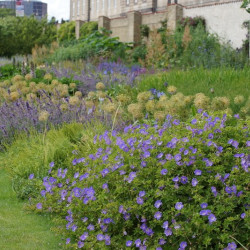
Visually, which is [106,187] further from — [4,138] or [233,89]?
[233,89]

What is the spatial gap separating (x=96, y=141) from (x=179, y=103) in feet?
3.58

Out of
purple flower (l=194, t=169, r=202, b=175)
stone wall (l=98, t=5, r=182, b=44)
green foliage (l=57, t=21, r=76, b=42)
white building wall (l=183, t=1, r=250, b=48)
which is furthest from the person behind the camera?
green foliage (l=57, t=21, r=76, b=42)

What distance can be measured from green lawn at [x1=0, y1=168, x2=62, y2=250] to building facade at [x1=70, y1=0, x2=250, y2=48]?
12192mm

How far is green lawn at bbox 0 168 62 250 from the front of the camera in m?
3.55

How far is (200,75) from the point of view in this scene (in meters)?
7.75

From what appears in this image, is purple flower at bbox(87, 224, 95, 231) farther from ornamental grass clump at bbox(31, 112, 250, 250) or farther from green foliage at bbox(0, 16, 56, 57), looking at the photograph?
green foliage at bbox(0, 16, 56, 57)

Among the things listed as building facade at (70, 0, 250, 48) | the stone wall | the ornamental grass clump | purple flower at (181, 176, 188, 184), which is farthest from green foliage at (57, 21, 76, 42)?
purple flower at (181, 176, 188, 184)

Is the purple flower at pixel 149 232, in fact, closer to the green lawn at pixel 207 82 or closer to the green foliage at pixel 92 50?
the green lawn at pixel 207 82

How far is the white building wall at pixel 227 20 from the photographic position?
19.2m

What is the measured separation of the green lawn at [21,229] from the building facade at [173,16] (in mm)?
12192

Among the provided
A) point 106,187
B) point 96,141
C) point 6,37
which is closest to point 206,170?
point 106,187

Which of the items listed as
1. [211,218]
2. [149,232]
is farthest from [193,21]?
[211,218]

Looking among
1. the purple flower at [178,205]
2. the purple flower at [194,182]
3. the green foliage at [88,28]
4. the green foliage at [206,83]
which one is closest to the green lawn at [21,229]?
the purple flower at [178,205]

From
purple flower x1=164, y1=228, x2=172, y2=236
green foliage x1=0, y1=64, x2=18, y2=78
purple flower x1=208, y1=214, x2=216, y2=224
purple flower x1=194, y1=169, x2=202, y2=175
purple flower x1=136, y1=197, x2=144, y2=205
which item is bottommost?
purple flower x1=164, y1=228, x2=172, y2=236
